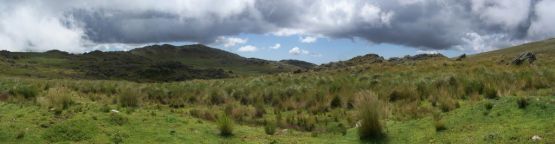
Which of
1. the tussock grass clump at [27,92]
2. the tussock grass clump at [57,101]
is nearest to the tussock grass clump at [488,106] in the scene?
the tussock grass clump at [57,101]

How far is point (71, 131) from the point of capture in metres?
15.5

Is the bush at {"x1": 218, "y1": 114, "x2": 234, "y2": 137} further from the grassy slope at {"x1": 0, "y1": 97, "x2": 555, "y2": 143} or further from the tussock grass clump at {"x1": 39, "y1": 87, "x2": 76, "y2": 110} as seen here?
the tussock grass clump at {"x1": 39, "y1": 87, "x2": 76, "y2": 110}

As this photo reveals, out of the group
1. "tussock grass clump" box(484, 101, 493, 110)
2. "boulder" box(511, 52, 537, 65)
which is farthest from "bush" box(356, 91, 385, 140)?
"boulder" box(511, 52, 537, 65)

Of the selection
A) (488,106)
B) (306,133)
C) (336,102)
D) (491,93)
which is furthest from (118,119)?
(491,93)

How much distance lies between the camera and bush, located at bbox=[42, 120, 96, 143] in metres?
15.1

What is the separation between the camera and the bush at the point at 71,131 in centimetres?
1514

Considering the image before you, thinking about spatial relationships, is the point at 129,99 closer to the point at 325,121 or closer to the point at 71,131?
the point at 71,131

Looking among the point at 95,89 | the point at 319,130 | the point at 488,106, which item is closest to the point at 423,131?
the point at 488,106

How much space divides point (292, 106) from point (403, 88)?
498cm

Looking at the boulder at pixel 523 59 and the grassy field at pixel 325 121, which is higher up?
the boulder at pixel 523 59

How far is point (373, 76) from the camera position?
3638 centimetres

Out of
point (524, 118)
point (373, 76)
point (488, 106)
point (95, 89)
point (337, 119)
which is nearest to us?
point (524, 118)

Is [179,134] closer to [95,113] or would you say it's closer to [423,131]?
[95,113]

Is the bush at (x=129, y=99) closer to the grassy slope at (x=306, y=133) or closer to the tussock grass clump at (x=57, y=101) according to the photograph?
the tussock grass clump at (x=57, y=101)
